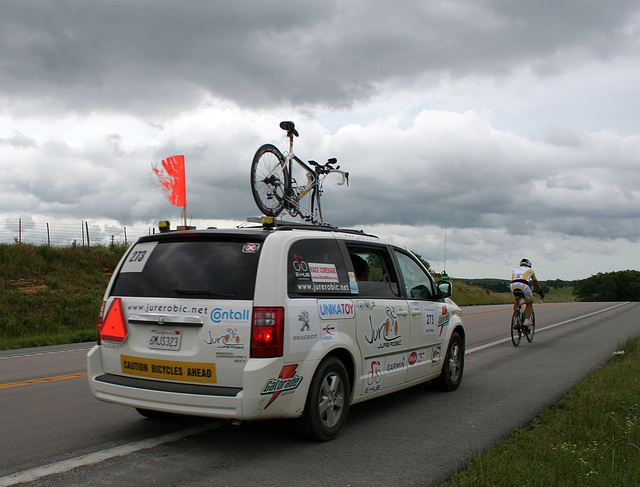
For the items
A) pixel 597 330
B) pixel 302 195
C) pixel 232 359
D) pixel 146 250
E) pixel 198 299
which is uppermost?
pixel 302 195

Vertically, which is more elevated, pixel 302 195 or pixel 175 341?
pixel 302 195

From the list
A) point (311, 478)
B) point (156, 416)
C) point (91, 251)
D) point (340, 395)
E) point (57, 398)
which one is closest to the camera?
point (311, 478)

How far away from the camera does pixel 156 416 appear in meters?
6.23

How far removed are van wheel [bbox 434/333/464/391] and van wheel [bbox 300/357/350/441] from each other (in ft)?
8.66

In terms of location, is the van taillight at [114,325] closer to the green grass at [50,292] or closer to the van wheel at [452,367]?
the van wheel at [452,367]

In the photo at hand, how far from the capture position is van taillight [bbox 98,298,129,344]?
547cm

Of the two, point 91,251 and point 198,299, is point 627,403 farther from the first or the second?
point 91,251

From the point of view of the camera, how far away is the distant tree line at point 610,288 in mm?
104625

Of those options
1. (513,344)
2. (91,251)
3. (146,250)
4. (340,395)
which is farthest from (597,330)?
(91,251)

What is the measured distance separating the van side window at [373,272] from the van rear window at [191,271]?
4.61ft

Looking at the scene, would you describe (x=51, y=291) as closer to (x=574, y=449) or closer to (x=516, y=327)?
(x=516, y=327)

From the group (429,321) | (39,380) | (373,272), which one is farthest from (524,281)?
(39,380)

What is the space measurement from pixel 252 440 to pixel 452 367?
11.8ft

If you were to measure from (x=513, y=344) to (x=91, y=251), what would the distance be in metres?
22.0
